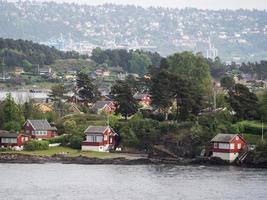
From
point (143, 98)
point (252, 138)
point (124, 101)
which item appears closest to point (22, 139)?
point (124, 101)

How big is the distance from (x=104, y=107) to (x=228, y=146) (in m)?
13.9

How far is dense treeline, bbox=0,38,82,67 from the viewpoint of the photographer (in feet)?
279

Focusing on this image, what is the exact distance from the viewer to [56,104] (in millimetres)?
47562

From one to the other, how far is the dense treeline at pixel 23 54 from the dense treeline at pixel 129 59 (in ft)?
16.1

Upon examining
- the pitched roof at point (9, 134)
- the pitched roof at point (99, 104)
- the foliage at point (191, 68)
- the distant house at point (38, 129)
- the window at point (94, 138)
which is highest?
the foliage at point (191, 68)

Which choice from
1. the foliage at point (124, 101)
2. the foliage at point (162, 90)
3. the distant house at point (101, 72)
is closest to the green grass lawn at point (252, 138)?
the foliage at point (162, 90)

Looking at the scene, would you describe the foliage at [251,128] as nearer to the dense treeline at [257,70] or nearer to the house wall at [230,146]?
the house wall at [230,146]

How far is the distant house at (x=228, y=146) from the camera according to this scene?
34344 mm

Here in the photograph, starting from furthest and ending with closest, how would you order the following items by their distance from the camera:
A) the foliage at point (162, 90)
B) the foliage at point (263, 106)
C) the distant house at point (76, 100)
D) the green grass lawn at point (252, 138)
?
the distant house at point (76, 100) → the foliage at point (162, 90) → the foliage at point (263, 106) → the green grass lawn at point (252, 138)

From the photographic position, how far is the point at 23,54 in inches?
3428

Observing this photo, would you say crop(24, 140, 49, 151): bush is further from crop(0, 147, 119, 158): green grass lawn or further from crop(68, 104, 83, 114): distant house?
crop(68, 104, 83, 114): distant house

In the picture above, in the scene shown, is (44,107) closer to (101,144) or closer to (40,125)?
(40,125)

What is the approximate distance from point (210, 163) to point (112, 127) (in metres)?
6.25

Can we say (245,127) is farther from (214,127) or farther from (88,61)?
(88,61)
